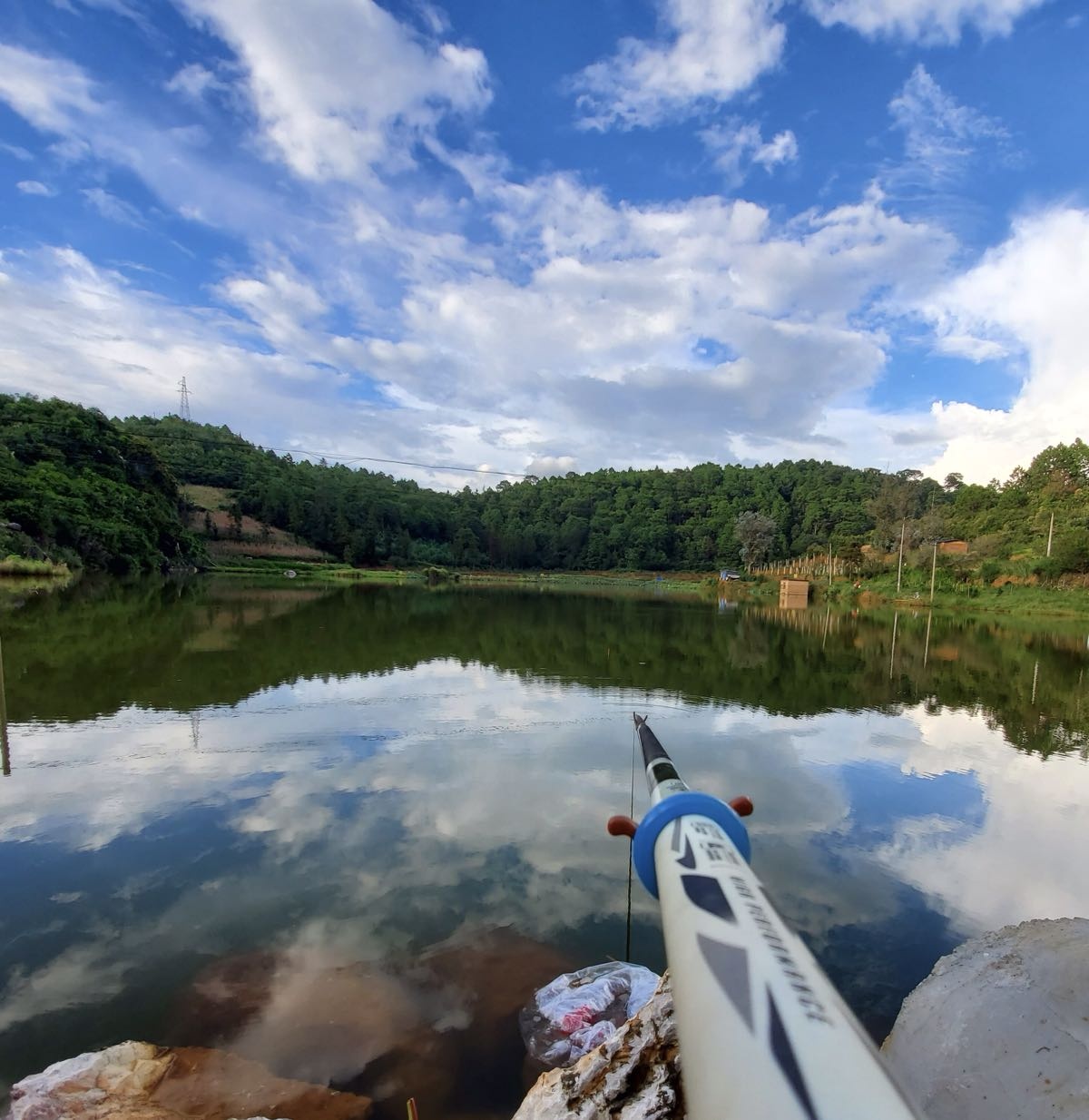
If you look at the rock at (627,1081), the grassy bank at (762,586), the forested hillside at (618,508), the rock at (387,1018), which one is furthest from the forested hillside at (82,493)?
the rock at (627,1081)

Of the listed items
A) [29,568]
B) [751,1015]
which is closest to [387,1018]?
[751,1015]

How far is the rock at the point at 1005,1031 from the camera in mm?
2191

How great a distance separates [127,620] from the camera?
17.8m

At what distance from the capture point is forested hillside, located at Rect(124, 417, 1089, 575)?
59469mm

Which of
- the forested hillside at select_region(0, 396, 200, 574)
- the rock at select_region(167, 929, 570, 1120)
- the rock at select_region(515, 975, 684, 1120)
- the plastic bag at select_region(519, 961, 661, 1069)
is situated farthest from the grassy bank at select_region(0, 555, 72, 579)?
the rock at select_region(515, 975, 684, 1120)

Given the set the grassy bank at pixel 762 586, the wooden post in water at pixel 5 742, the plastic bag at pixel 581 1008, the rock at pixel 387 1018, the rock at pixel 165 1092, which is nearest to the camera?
the rock at pixel 165 1092

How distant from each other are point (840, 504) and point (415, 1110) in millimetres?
97679

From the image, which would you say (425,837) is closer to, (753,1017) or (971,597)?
(753,1017)

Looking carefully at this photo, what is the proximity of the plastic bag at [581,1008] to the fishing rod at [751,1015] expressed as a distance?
195 centimetres

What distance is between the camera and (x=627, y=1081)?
1875 mm

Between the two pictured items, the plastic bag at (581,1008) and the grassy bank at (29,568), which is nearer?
the plastic bag at (581,1008)

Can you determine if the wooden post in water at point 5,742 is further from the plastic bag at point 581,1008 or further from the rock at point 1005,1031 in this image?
the rock at point 1005,1031

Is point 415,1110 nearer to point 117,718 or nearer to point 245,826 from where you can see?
point 245,826

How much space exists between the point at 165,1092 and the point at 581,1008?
71.4 inches
